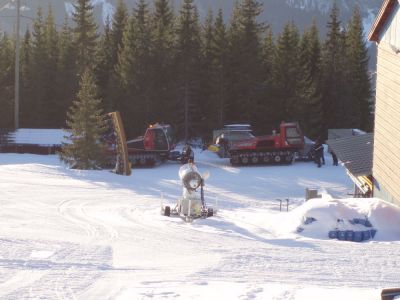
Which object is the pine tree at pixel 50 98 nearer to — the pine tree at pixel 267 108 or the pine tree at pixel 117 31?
the pine tree at pixel 117 31

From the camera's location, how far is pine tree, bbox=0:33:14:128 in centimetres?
4041

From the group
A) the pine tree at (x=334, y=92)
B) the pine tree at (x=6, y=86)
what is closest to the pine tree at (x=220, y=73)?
the pine tree at (x=334, y=92)

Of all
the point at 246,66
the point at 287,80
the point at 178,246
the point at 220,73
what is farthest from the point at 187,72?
the point at 178,246

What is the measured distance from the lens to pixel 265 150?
2827 centimetres

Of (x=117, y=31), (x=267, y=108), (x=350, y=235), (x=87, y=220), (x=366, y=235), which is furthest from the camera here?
(x=117, y=31)

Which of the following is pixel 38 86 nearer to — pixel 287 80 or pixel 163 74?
pixel 163 74

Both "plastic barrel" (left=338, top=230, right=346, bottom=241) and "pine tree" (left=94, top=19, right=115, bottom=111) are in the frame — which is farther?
"pine tree" (left=94, top=19, right=115, bottom=111)

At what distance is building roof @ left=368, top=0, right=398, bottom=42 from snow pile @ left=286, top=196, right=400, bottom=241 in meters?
5.06

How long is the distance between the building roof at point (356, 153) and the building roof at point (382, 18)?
12.3 feet

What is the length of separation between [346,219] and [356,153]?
Answer: 24.9 feet

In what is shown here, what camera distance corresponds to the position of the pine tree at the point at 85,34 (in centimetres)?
4316

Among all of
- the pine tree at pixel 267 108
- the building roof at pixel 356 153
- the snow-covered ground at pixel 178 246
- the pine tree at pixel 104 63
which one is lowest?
the snow-covered ground at pixel 178 246

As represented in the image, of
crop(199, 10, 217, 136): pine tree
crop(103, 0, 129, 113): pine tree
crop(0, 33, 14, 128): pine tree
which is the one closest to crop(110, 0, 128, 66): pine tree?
crop(103, 0, 129, 113): pine tree

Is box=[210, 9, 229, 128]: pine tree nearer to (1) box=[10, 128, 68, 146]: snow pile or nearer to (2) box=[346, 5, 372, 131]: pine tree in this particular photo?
(2) box=[346, 5, 372, 131]: pine tree
